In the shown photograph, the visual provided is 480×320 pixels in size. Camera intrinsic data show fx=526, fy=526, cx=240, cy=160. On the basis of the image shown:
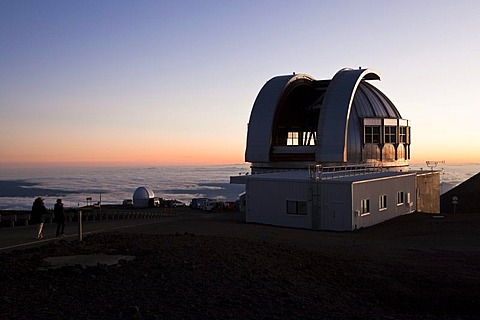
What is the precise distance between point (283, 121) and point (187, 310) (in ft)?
110

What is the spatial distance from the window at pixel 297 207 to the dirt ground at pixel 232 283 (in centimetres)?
824

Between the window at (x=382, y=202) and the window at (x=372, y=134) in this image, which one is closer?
the window at (x=382, y=202)

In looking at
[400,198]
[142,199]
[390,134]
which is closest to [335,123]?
[390,134]

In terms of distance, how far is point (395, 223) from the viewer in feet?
76.7

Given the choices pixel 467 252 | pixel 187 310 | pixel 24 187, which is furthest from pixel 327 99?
pixel 24 187

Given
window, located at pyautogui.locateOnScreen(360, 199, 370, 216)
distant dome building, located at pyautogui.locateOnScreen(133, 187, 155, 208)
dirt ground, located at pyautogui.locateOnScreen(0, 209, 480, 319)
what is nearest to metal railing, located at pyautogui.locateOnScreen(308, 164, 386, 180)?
window, located at pyautogui.locateOnScreen(360, 199, 370, 216)

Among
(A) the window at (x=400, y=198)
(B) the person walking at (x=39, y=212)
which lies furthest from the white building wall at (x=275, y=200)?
(B) the person walking at (x=39, y=212)

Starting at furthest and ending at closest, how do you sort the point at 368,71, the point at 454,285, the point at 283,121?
the point at 283,121 < the point at 368,71 < the point at 454,285

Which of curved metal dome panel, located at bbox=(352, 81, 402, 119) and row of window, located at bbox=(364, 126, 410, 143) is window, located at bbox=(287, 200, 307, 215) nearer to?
row of window, located at bbox=(364, 126, 410, 143)

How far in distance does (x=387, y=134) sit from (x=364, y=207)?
13997 millimetres

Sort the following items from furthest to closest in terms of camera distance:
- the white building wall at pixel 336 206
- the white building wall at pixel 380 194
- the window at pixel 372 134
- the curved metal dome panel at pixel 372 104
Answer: the curved metal dome panel at pixel 372 104
the window at pixel 372 134
the white building wall at pixel 380 194
the white building wall at pixel 336 206

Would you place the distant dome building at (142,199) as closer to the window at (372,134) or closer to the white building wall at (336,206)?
the window at (372,134)

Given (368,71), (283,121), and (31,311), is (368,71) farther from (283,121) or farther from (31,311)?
(31,311)

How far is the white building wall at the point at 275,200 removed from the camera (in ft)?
74.0
